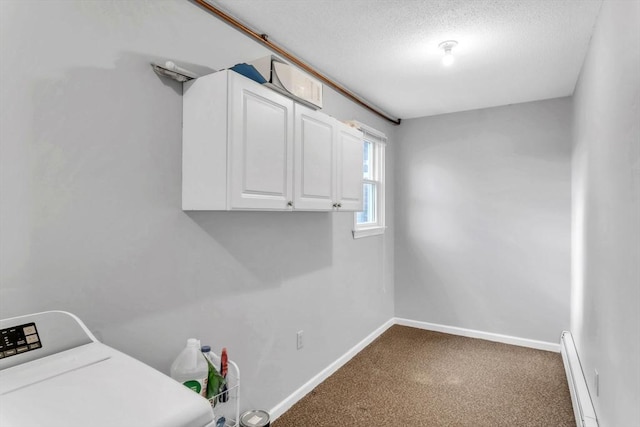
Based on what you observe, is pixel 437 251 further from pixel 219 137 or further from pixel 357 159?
pixel 219 137

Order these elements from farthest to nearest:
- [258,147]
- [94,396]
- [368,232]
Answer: [368,232] → [258,147] → [94,396]

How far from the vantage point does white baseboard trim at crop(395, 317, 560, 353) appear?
3434mm

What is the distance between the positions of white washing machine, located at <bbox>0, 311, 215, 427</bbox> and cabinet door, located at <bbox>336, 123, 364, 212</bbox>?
1653mm

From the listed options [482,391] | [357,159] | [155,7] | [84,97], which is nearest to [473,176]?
[357,159]

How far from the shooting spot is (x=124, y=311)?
4.84ft

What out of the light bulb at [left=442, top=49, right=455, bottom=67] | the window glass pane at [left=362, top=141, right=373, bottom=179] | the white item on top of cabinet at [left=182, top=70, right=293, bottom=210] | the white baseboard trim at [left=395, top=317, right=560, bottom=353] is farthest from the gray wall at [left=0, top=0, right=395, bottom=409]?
the white baseboard trim at [left=395, top=317, right=560, bottom=353]

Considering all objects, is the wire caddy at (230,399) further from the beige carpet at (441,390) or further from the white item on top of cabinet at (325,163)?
the white item on top of cabinet at (325,163)

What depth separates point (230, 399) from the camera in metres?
Result: 1.79

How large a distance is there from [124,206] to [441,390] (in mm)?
2487

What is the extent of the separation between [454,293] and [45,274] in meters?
3.65

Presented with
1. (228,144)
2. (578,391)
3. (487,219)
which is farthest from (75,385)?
(487,219)

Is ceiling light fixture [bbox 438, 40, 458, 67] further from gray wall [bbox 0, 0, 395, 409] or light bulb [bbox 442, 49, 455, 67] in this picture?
gray wall [bbox 0, 0, 395, 409]

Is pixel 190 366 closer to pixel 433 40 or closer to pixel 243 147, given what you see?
pixel 243 147

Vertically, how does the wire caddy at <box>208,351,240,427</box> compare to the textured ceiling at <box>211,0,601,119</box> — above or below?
below
